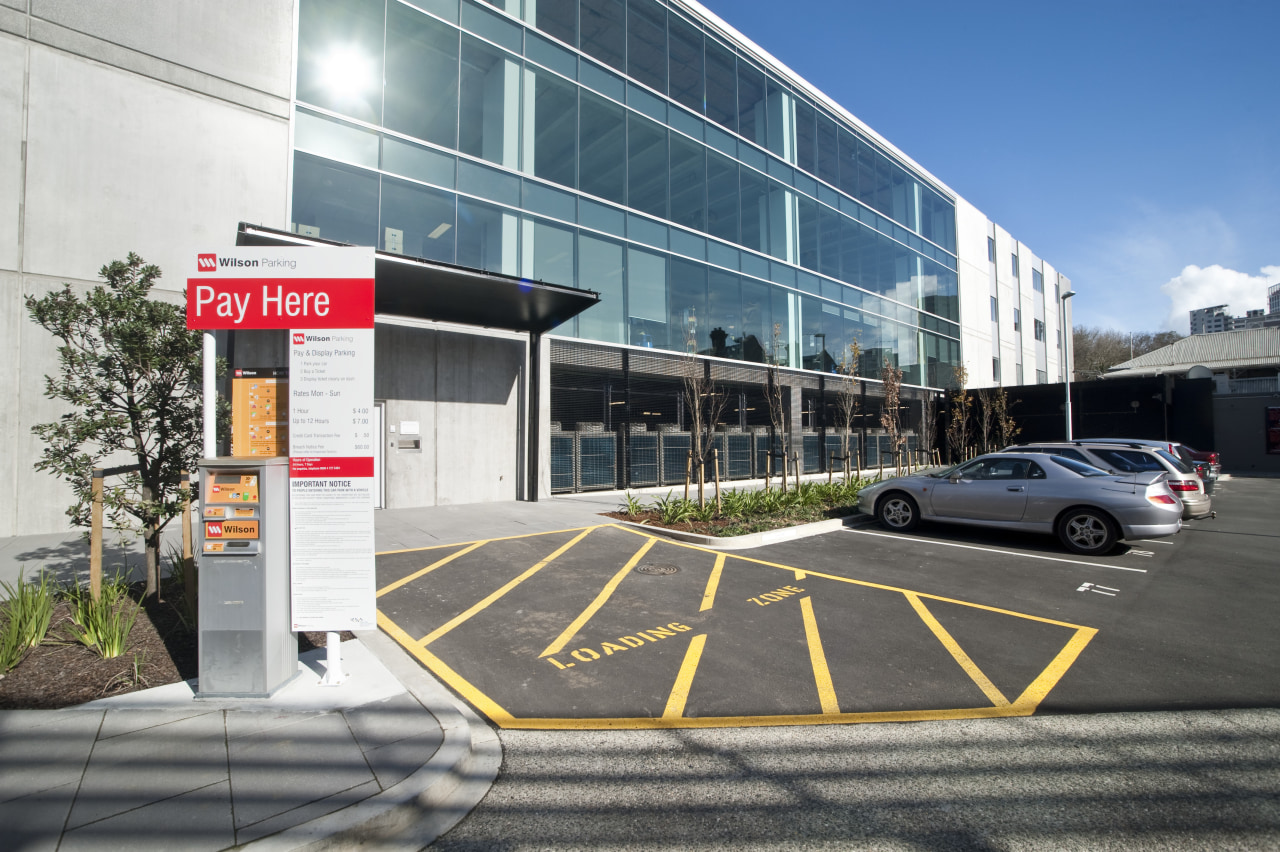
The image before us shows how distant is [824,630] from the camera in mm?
5508

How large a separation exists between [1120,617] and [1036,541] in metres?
4.54

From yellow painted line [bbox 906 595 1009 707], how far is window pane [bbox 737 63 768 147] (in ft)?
63.3

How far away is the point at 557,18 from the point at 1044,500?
16799 millimetres

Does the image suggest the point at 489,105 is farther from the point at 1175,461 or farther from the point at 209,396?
the point at 1175,461

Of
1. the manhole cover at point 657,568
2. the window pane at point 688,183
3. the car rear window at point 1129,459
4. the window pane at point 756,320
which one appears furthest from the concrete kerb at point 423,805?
the window pane at point 756,320

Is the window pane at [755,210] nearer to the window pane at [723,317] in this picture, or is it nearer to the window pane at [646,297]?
the window pane at [723,317]

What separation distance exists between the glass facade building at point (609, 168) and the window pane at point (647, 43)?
0.18 ft

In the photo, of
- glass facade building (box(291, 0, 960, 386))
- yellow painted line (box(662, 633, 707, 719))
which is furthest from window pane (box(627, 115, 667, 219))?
yellow painted line (box(662, 633, 707, 719))

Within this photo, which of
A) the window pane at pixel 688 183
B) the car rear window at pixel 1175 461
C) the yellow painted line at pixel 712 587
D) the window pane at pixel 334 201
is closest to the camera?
the yellow painted line at pixel 712 587

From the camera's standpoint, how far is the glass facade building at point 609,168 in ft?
40.2

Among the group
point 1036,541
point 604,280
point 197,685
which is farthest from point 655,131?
point 197,685

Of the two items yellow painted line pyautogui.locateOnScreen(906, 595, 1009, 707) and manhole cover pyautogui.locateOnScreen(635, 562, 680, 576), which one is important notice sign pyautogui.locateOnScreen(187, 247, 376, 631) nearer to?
manhole cover pyautogui.locateOnScreen(635, 562, 680, 576)

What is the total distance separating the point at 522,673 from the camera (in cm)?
453

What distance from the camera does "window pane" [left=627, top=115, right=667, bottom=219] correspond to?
1708cm
